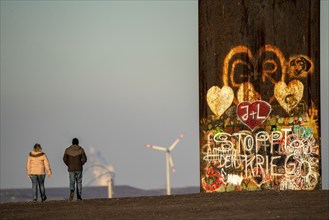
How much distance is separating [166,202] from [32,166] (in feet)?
18.7

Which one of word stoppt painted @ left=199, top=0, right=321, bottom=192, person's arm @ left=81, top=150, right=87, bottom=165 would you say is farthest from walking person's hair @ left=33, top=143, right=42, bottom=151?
word stoppt painted @ left=199, top=0, right=321, bottom=192

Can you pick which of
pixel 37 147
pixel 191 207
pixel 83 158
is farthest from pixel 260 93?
pixel 191 207

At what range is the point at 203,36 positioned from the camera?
99.6ft

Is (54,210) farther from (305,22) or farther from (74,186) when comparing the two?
(305,22)

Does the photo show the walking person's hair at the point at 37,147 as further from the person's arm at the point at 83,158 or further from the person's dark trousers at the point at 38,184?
the person's arm at the point at 83,158

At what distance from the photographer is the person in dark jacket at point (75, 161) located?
2884 centimetres

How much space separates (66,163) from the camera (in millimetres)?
29000

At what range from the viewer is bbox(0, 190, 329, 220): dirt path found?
71.0 ft

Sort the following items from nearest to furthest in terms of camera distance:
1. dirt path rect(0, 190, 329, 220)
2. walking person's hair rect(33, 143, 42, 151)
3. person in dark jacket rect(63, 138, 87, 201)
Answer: dirt path rect(0, 190, 329, 220) → person in dark jacket rect(63, 138, 87, 201) → walking person's hair rect(33, 143, 42, 151)

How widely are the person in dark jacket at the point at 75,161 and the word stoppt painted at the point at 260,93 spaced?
430cm

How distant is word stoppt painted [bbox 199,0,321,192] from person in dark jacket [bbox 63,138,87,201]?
4301 millimetres

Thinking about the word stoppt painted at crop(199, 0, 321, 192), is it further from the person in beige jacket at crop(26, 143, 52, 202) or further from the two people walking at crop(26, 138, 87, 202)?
the person in beige jacket at crop(26, 143, 52, 202)

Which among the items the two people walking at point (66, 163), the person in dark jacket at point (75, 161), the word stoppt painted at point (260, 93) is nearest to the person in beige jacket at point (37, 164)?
the two people walking at point (66, 163)

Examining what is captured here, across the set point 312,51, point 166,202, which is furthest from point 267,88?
point 166,202
